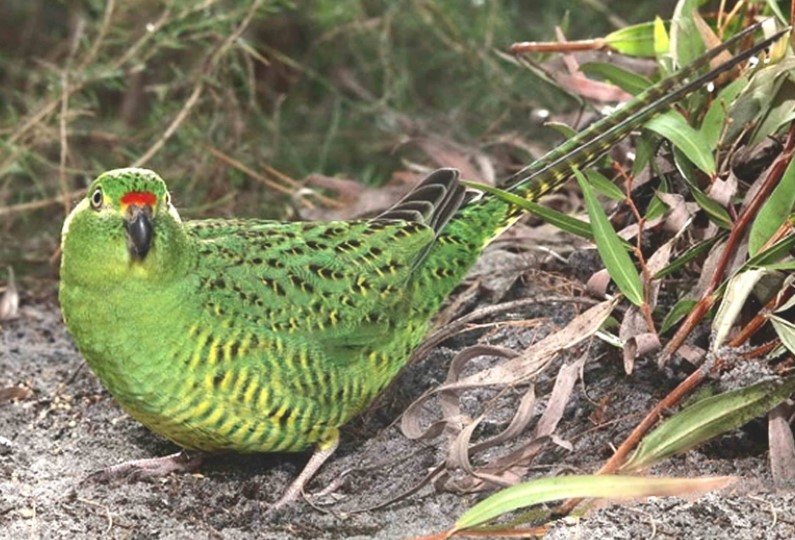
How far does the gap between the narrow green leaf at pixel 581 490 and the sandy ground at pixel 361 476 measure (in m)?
0.20

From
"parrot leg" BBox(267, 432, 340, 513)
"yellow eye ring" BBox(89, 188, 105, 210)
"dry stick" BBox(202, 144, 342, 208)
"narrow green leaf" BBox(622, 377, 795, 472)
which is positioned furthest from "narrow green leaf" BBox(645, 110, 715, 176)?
"dry stick" BBox(202, 144, 342, 208)

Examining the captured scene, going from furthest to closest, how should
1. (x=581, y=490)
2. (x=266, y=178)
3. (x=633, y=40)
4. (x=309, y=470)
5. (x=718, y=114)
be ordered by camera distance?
1. (x=266, y=178)
2. (x=633, y=40)
3. (x=718, y=114)
4. (x=309, y=470)
5. (x=581, y=490)

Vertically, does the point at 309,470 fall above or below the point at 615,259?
below

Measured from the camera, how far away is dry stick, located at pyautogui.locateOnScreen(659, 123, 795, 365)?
3.12 metres

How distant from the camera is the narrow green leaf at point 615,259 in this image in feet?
10.3

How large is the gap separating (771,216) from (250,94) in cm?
258

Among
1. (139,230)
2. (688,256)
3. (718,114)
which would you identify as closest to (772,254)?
(688,256)

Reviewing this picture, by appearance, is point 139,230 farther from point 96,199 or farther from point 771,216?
point 771,216

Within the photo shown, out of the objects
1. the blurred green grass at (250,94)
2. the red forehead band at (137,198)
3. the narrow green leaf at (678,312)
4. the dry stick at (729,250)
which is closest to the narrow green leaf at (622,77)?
the dry stick at (729,250)

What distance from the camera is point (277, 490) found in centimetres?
328

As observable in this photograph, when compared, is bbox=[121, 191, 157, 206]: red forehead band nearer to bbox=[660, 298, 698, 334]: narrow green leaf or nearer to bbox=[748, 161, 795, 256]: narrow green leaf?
bbox=[660, 298, 698, 334]: narrow green leaf

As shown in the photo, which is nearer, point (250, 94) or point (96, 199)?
point (96, 199)

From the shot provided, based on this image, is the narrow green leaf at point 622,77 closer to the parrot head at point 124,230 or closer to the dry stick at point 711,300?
the dry stick at point 711,300

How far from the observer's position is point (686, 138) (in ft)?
10.9
